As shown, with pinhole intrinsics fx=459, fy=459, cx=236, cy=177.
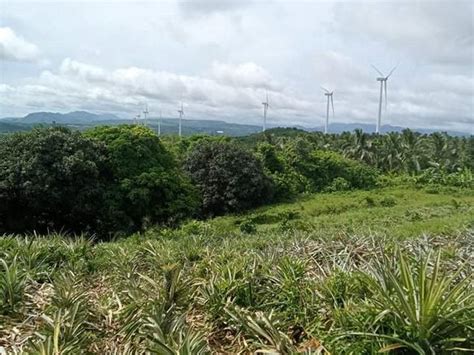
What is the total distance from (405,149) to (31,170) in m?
28.8

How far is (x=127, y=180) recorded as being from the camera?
69.8 feet

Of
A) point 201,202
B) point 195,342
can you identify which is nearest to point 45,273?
point 195,342

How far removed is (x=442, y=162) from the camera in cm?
3700

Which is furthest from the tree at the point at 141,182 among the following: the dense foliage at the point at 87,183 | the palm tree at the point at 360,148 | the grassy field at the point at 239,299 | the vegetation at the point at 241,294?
the palm tree at the point at 360,148

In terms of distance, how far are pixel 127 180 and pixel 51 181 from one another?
11.2ft

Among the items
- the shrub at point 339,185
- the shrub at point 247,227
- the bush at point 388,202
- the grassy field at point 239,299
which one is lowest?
the shrub at point 247,227

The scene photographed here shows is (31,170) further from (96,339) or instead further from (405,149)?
(405,149)

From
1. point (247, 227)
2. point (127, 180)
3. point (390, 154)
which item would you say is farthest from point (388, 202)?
point (127, 180)

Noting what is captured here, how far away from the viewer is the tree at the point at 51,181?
19016 millimetres

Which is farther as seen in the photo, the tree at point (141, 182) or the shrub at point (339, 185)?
the shrub at point (339, 185)

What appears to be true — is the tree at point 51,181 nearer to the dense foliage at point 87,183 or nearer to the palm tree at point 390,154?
the dense foliage at point 87,183

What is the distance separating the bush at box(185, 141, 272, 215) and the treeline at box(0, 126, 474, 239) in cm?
6

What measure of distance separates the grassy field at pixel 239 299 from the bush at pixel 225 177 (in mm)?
20527

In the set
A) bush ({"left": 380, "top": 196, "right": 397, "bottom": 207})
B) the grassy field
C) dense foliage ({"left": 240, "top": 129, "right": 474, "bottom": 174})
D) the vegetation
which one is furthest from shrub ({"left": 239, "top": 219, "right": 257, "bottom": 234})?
dense foliage ({"left": 240, "top": 129, "right": 474, "bottom": 174})
